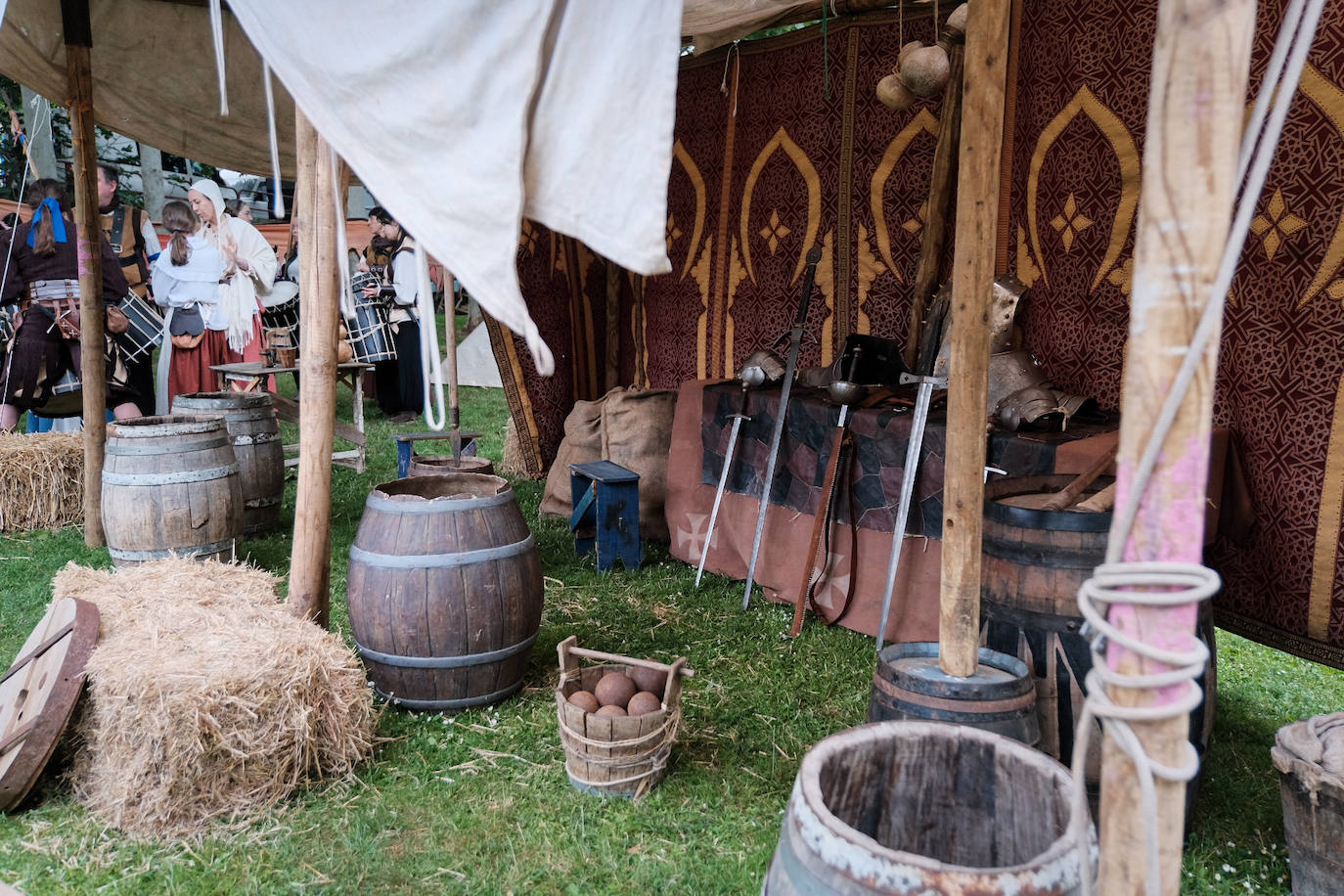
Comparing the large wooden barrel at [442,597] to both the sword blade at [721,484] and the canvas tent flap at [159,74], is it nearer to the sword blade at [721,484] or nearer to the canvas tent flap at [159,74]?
the sword blade at [721,484]

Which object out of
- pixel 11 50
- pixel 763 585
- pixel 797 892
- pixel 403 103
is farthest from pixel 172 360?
pixel 797 892

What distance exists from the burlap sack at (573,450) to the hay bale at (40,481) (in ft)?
8.97

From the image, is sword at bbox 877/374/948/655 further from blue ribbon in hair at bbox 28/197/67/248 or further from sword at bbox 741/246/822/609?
blue ribbon in hair at bbox 28/197/67/248

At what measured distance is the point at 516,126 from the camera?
1556 mm

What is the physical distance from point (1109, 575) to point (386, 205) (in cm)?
130

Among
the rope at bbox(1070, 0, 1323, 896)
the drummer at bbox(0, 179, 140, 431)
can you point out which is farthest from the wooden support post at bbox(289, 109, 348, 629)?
the drummer at bbox(0, 179, 140, 431)

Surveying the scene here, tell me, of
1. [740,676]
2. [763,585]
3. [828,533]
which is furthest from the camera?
[763,585]

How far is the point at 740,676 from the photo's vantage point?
3359 mm

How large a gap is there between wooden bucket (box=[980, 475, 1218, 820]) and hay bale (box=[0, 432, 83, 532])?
526 cm

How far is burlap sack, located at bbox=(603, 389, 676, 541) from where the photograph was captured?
5.11 m

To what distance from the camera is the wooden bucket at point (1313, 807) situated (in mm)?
1941

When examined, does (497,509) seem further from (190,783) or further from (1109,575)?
(1109,575)

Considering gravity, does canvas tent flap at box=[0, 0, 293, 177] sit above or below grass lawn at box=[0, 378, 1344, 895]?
above

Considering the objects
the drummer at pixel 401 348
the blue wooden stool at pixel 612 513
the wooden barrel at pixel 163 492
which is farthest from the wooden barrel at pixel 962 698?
the drummer at pixel 401 348
